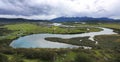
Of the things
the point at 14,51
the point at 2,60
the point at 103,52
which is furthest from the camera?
the point at 103,52

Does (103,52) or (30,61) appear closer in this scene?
(30,61)

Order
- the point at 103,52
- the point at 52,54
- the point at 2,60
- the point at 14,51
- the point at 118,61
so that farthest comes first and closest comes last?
the point at 103,52, the point at 14,51, the point at 52,54, the point at 118,61, the point at 2,60

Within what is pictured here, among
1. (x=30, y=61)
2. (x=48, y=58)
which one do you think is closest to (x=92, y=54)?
(x=48, y=58)

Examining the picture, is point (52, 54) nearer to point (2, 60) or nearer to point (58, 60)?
point (58, 60)

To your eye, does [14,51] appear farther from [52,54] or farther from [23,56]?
[52,54]

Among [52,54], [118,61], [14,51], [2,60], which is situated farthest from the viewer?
[14,51]

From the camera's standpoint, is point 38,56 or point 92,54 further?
point 92,54

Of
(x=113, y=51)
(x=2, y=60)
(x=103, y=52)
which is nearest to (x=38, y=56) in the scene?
(x=2, y=60)

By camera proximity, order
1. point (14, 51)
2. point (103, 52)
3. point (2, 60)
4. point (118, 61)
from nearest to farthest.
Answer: point (2, 60) < point (118, 61) < point (14, 51) < point (103, 52)
